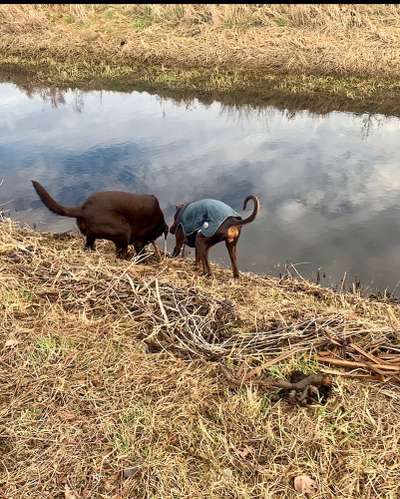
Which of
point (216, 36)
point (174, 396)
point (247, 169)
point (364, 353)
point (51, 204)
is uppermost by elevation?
point (216, 36)

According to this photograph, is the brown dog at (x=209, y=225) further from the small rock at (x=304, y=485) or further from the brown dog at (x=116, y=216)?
the small rock at (x=304, y=485)


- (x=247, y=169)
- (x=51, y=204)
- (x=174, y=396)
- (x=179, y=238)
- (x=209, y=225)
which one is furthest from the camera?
(x=247, y=169)

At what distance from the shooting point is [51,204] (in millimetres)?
4980

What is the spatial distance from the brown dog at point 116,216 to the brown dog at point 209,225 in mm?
420

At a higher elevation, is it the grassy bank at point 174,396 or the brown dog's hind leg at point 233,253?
the grassy bank at point 174,396

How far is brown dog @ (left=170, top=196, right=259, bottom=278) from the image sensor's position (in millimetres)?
5137

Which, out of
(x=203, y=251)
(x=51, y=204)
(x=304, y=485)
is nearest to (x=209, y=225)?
(x=203, y=251)

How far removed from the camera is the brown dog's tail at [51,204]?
487 cm

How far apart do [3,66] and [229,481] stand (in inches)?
661

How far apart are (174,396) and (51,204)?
2660 mm

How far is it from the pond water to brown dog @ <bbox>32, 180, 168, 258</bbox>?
1095 mm

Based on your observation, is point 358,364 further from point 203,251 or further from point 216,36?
point 216,36

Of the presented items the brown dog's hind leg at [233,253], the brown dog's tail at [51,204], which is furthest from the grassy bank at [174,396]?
the brown dog's hind leg at [233,253]

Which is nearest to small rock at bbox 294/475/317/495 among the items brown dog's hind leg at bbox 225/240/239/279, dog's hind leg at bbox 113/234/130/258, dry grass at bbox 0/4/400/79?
brown dog's hind leg at bbox 225/240/239/279
